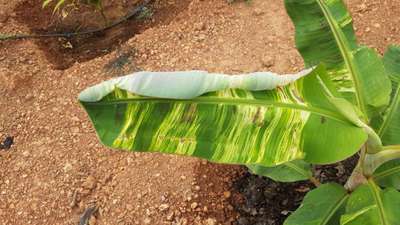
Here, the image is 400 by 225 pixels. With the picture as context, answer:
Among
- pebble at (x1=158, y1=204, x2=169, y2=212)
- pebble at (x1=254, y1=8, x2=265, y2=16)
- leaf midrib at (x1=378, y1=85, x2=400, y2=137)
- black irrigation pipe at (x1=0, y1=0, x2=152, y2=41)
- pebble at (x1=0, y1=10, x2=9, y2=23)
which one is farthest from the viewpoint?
pebble at (x1=0, y1=10, x2=9, y2=23)

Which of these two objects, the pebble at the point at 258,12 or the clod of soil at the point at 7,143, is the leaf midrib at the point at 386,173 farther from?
the clod of soil at the point at 7,143

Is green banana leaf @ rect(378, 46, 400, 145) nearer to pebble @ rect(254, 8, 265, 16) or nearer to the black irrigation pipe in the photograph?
pebble @ rect(254, 8, 265, 16)

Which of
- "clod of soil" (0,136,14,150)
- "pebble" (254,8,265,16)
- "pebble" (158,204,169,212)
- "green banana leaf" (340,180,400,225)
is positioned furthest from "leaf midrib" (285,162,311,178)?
"clod of soil" (0,136,14,150)

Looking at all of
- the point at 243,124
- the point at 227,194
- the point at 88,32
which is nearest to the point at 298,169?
the point at 227,194

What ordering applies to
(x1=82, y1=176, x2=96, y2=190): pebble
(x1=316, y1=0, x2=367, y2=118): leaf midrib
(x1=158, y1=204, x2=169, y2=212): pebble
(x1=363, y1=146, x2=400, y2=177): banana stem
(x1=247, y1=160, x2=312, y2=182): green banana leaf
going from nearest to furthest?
(x1=363, y1=146, x2=400, y2=177): banana stem < (x1=316, y1=0, x2=367, y2=118): leaf midrib < (x1=247, y1=160, x2=312, y2=182): green banana leaf < (x1=158, y1=204, x2=169, y2=212): pebble < (x1=82, y1=176, x2=96, y2=190): pebble

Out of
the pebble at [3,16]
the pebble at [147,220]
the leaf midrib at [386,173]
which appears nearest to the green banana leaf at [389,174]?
the leaf midrib at [386,173]

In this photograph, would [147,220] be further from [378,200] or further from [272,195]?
[378,200]
